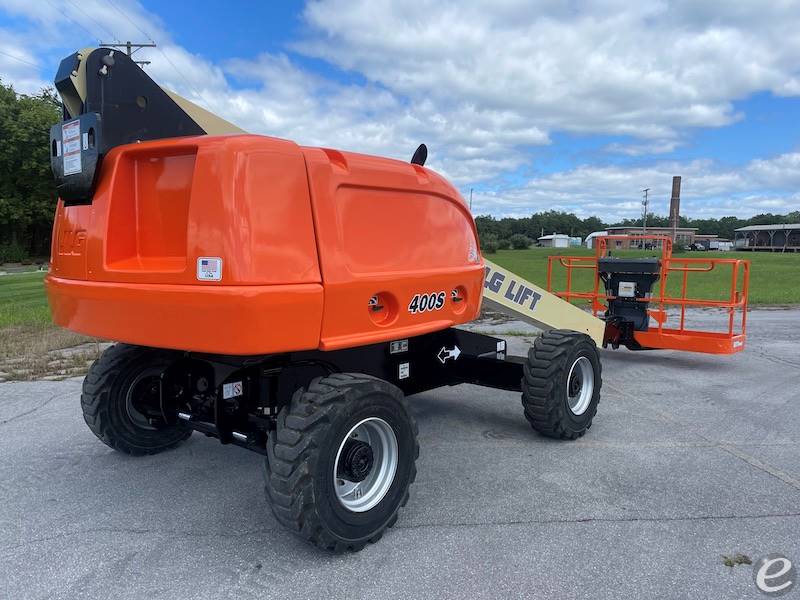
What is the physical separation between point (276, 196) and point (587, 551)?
2.41m

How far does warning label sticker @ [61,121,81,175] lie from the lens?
10.8 feet

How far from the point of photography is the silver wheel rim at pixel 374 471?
3293 millimetres

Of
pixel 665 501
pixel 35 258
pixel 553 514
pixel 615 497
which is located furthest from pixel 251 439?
pixel 35 258

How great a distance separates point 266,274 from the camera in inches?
111

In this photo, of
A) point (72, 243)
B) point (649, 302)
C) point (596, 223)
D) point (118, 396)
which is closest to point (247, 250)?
point (72, 243)

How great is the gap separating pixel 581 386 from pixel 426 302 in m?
2.10

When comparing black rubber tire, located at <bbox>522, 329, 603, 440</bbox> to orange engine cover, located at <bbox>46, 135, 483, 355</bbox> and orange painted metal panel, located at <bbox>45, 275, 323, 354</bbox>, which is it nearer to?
orange engine cover, located at <bbox>46, 135, 483, 355</bbox>

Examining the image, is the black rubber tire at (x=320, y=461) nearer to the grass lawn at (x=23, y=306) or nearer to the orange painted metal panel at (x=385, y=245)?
the orange painted metal panel at (x=385, y=245)

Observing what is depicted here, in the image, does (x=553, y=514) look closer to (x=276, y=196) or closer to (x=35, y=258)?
(x=276, y=196)

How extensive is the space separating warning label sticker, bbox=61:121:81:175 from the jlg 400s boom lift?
0.5 inches

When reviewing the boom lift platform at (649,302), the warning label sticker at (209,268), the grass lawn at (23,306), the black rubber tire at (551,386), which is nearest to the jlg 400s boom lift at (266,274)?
the warning label sticker at (209,268)

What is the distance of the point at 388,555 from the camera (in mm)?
3158

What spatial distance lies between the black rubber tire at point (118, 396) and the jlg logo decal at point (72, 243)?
40.4 inches

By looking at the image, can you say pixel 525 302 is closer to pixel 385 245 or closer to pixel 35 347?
pixel 385 245
